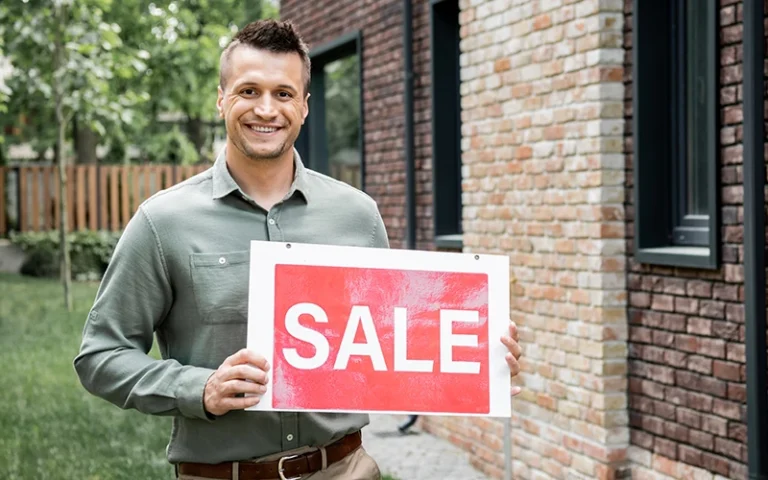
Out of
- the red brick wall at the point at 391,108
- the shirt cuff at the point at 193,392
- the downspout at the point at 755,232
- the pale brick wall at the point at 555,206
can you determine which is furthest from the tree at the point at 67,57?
the shirt cuff at the point at 193,392

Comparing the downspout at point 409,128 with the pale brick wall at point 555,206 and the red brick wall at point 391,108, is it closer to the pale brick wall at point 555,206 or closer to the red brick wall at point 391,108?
the red brick wall at point 391,108

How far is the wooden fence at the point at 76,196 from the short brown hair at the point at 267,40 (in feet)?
71.9

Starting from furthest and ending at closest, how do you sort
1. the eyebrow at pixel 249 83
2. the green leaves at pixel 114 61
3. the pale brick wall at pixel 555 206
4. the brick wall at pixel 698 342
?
1. the green leaves at pixel 114 61
2. the pale brick wall at pixel 555 206
3. the brick wall at pixel 698 342
4. the eyebrow at pixel 249 83

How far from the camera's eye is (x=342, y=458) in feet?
10.3

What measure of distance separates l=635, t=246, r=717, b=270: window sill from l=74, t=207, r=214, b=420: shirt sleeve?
126 inches

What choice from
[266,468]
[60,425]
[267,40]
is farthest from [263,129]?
[60,425]

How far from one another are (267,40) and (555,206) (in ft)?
13.1

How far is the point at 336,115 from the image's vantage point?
3142 cm

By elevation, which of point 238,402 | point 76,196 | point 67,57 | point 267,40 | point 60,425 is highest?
point 67,57

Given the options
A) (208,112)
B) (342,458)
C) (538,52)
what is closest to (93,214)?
(208,112)

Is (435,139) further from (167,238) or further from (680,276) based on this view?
(167,238)

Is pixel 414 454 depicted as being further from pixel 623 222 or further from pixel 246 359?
pixel 246 359

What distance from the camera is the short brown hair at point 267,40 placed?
115 inches

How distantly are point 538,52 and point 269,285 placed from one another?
423cm
